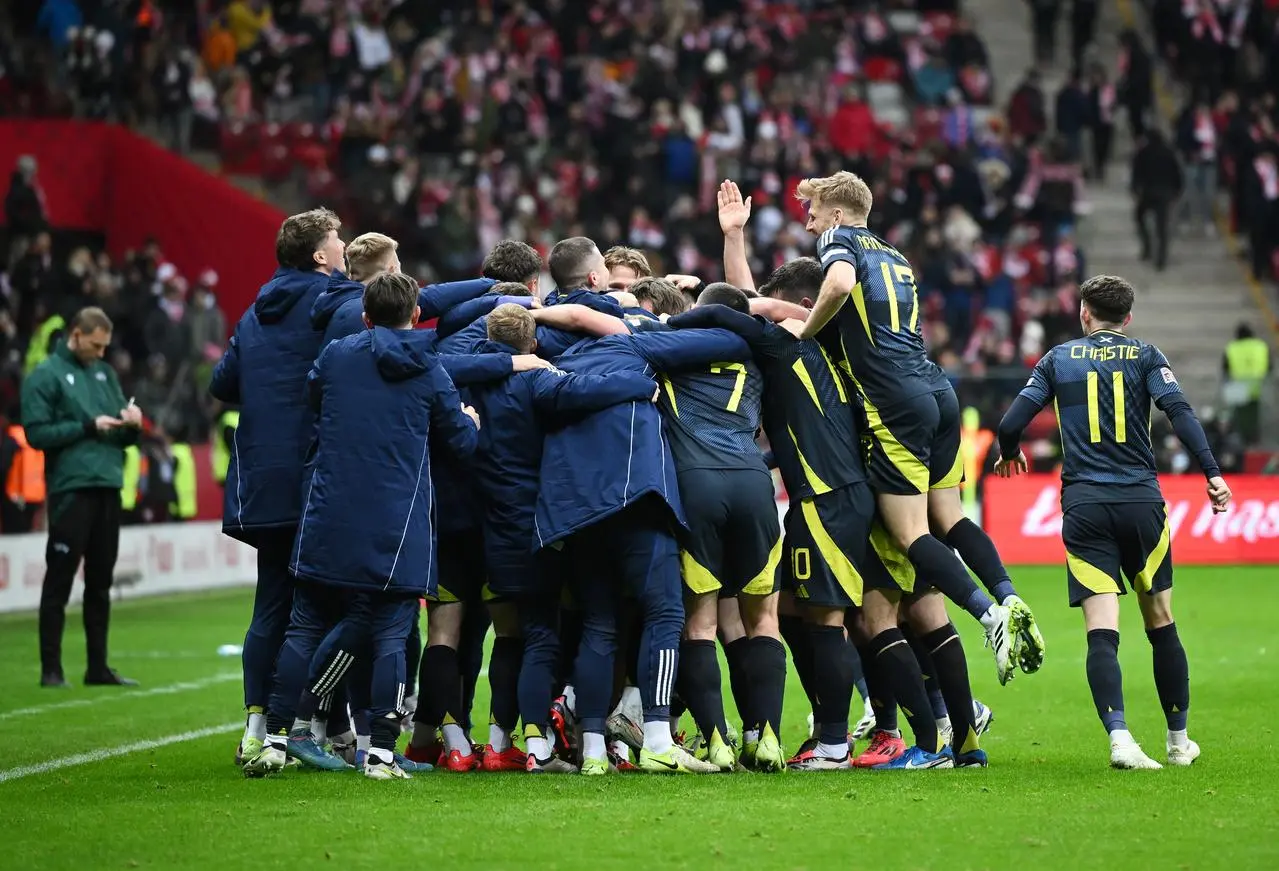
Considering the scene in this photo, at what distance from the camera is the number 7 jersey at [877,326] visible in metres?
8.61

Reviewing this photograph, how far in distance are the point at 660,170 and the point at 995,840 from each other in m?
22.1

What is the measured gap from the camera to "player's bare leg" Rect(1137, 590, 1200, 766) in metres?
8.41

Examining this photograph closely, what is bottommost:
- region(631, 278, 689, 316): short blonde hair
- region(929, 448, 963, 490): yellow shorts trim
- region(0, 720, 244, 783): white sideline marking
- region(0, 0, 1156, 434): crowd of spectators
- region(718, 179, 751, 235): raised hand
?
region(0, 720, 244, 783): white sideline marking

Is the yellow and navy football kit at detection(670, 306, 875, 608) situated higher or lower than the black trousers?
higher

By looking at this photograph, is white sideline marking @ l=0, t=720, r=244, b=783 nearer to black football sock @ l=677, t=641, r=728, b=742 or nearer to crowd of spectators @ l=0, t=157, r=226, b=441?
black football sock @ l=677, t=641, r=728, b=742

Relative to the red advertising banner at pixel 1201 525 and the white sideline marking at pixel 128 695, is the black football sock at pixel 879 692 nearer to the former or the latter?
the white sideline marking at pixel 128 695

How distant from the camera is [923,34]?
3284 centimetres

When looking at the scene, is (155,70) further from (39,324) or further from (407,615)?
(407,615)

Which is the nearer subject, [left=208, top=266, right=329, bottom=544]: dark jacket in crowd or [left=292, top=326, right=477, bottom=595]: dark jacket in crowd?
[left=292, top=326, right=477, bottom=595]: dark jacket in crowd

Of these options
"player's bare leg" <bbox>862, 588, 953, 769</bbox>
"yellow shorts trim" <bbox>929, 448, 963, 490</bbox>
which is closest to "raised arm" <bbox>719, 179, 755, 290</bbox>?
"yellow shorts trim" <bbox>929, 448, 963, 490</bbox>

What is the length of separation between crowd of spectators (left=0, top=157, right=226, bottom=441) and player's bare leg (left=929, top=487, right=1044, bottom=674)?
14.4 meters

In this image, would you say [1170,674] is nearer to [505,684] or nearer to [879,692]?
[879,692]

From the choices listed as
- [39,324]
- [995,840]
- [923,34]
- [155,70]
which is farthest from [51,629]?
[923,34]

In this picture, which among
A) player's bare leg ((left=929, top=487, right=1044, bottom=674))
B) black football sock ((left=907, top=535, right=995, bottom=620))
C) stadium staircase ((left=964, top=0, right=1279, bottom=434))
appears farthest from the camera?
stadium staircase ((left=964, top=0, right=1279, bottom=434))
